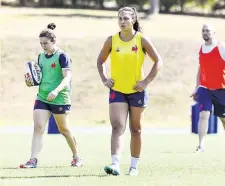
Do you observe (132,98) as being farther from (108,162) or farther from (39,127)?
(108,162)

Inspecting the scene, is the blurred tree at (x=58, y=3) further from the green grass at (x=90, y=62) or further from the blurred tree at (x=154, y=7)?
the blurred tree at (x=154, y=7)

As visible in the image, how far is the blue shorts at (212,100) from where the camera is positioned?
1316 cm

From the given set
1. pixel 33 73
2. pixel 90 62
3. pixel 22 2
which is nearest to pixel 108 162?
pixel 33 73

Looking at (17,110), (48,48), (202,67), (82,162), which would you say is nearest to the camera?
(48,48)

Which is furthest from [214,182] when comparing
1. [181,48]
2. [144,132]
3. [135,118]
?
[181,48]

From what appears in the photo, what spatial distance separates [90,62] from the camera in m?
32.6

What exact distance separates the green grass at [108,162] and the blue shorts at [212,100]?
64cm

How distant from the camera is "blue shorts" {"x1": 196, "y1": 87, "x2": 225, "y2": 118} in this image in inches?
518

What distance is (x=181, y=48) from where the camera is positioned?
1361 inches

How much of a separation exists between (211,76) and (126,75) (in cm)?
322

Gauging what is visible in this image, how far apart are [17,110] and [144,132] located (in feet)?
26.1

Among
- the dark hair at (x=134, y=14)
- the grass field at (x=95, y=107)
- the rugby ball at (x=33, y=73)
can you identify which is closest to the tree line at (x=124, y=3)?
the grass field at (x=95, y=107)

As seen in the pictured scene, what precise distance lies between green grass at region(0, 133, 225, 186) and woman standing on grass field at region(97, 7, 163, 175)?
53 centimetres

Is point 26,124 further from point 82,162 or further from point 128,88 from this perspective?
point 128,88
